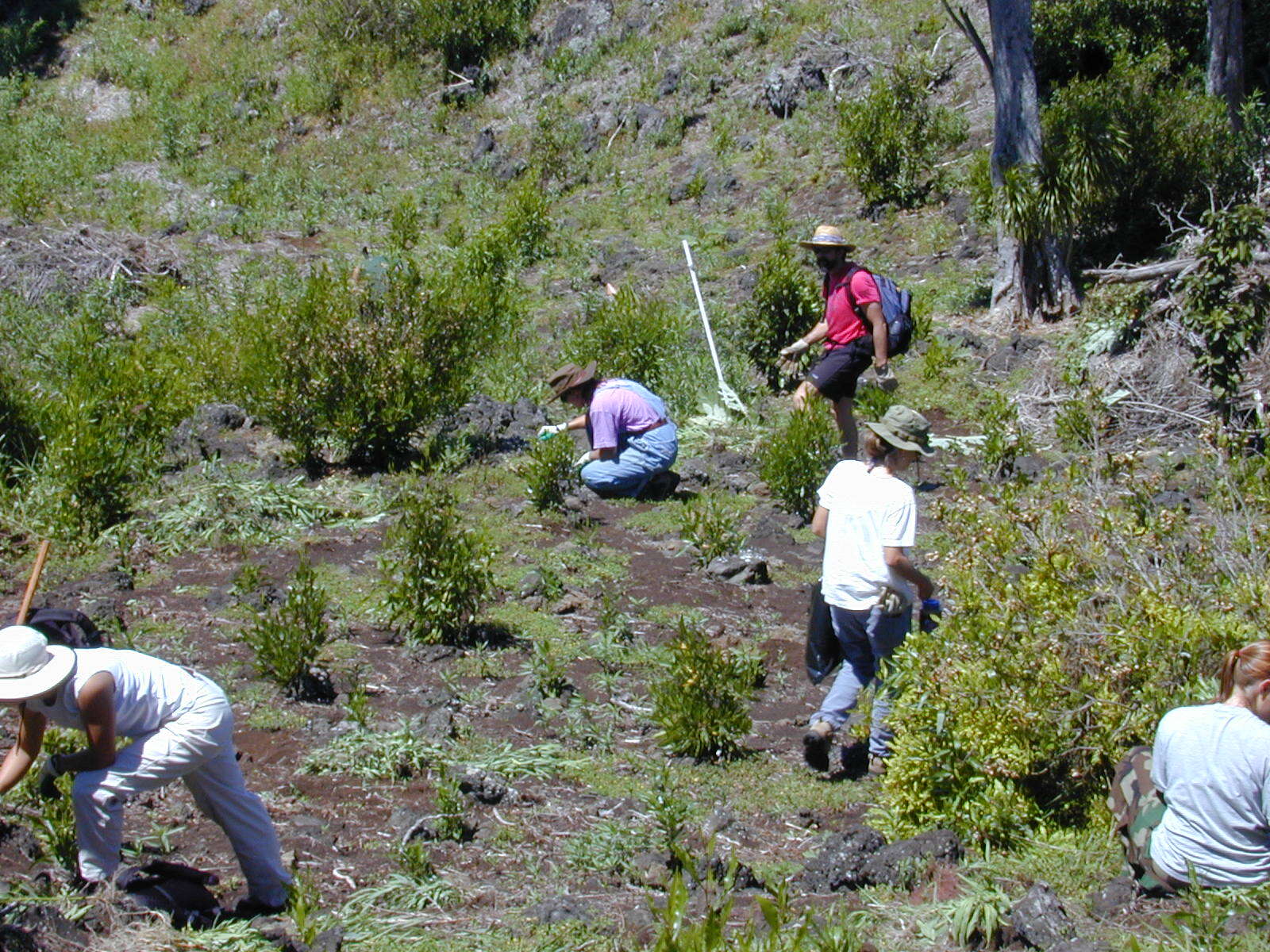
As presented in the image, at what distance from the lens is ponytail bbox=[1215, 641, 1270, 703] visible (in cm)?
393

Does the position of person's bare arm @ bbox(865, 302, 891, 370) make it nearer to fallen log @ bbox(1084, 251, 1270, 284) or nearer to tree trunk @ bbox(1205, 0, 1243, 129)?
fallen log @ bbox(1084, 251, 1270, 284)

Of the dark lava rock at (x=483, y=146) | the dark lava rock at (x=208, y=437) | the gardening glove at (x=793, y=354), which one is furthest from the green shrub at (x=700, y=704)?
the dark lava rock at (x=483, y=146)

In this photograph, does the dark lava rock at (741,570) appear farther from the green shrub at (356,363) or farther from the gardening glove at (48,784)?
the gardening glove at (48,784)

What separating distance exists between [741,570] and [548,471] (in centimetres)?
162

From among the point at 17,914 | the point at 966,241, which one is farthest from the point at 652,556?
the point at 966,241

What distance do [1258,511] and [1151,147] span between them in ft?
24.3

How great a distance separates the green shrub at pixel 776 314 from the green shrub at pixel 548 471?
2909 mm

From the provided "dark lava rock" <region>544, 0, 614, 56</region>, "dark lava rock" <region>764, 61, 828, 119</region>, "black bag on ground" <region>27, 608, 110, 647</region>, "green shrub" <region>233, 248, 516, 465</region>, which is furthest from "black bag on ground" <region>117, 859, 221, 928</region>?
"dark lava rock" <region>544, 0, 614, 56</region>

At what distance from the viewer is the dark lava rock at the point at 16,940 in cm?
348

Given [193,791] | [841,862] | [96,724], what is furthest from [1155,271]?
[96,724]

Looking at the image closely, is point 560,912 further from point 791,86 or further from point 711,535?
point 791,86

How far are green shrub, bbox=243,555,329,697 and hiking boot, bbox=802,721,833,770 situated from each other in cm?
229

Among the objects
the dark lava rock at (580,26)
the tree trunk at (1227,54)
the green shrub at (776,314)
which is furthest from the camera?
the dark lava rock at (580,26)

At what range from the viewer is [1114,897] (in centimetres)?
417
